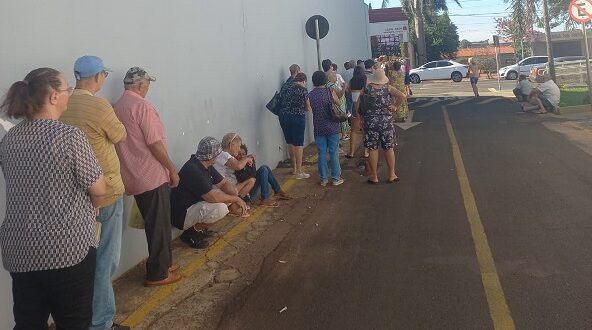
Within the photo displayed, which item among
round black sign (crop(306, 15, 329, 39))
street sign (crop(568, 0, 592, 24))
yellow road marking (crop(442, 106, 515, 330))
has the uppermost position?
street sign (crop(568, 0, 592, 24))

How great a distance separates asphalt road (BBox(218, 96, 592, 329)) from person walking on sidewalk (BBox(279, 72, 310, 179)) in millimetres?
990

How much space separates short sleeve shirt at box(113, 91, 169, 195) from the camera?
14.5ft

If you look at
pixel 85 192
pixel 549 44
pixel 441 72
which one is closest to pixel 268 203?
pixel 85 192

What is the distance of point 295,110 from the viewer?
28.7ft

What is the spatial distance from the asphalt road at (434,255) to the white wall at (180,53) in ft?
5.25

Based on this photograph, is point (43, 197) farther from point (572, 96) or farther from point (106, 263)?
point (572, 96)

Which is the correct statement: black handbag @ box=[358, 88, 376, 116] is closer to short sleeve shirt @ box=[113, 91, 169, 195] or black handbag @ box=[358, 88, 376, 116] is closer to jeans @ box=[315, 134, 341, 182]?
jeans @ box=[315, 134, 341, 182]

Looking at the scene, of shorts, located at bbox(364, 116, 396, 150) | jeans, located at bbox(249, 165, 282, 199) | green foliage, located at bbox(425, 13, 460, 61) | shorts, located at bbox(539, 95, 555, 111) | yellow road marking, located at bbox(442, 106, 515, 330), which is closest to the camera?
yellow road marking, located at bbox(442, 106, 515, 330)

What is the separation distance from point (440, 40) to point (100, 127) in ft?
163

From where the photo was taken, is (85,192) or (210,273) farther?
(210,273)

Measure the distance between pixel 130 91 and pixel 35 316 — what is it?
7.41 ft

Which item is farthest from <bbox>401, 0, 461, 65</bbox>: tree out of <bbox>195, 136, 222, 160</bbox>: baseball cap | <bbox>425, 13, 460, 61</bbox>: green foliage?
<bbox>195, 136, 222, 160</bbox>: baseball cap

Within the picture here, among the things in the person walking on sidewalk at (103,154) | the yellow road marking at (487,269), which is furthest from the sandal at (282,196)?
the person walking on sidewalk at (103,154)

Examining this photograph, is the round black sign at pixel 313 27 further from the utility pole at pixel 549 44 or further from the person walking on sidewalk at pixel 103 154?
the utility pole at pixel 549 44
